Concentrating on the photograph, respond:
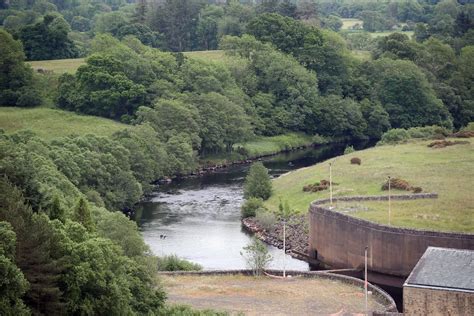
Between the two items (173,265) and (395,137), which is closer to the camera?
(173,265)

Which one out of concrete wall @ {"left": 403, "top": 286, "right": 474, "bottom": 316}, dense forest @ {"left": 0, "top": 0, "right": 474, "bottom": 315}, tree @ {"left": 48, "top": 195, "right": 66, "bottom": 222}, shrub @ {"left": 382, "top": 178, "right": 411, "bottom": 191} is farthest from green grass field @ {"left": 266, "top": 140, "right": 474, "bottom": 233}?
tree @ {"left": 48, "top": 195, "right": 66, "bottom": 222}

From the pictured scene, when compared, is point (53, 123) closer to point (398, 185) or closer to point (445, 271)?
point (398, 185)

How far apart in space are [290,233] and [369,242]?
1372 centimetres

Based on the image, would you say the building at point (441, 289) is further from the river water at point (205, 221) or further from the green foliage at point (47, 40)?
the green foliage at point (47, 40)

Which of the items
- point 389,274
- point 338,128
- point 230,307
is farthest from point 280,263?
point 338,128

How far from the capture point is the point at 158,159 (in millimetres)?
127625

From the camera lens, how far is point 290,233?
9906 centimetres

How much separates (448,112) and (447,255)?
105974 mm

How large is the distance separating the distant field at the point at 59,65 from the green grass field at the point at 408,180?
173 feet

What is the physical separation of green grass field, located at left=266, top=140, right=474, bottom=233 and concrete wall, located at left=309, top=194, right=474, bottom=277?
1.71 m

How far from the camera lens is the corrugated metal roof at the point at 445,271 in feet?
214

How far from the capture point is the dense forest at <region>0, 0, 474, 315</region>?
54.1 m

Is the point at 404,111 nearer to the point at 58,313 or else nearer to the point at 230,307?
the point at 230,307

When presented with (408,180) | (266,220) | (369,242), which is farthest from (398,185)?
(369,242)
